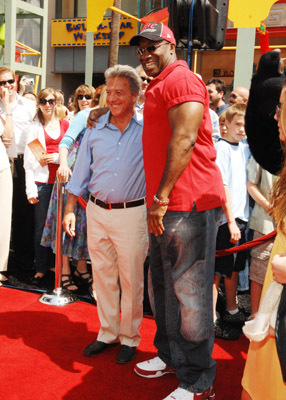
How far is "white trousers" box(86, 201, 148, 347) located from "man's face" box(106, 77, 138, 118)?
0.63 m

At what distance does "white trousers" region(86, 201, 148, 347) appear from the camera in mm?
3039

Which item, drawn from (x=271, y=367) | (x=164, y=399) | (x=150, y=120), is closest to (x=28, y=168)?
(x=150, y=120)

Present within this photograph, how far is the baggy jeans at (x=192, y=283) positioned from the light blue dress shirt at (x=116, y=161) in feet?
1.67

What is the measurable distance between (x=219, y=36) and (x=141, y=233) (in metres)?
2.00

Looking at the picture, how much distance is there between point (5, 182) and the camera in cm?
448

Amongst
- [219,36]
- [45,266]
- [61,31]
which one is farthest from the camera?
[61,31]

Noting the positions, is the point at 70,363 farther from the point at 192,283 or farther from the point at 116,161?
the point at 116,161

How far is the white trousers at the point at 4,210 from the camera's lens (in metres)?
4.48

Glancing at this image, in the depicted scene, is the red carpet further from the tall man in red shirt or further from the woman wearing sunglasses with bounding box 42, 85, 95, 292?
the woman wearing sunglasses with bounding box 42, 85, 95, 292

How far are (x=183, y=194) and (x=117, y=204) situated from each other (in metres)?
0.70

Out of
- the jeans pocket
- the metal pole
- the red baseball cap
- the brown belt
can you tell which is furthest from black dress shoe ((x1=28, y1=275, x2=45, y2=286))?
the red baseball cap

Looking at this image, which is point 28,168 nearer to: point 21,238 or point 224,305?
point 21,238

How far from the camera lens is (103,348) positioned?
3.26 metres

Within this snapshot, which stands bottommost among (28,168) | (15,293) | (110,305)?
(15,293)
